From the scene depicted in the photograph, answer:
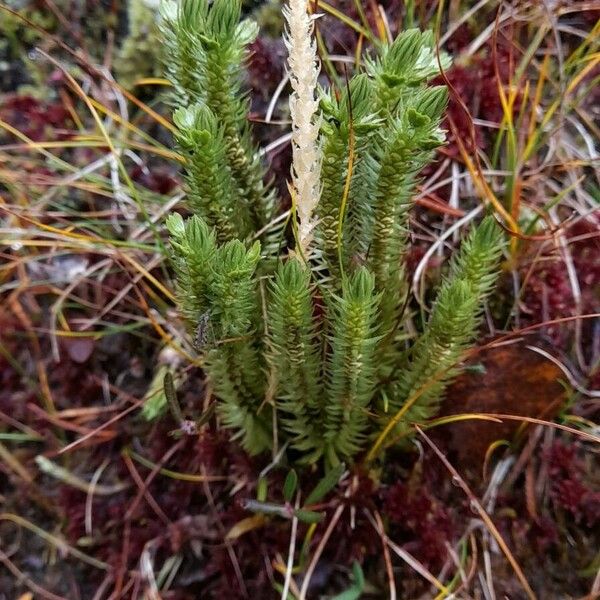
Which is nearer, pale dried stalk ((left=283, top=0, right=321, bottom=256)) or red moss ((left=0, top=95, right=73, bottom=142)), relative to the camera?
pale dried stalk ((left=283, top=0, right=321, bottom=256))

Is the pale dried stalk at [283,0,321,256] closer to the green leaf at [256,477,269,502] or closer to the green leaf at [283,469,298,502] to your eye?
the green leaf at [283,469,298,502]

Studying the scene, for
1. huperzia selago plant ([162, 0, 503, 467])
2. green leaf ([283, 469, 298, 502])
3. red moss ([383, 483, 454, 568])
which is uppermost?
huperzia selago plant ([162, 0, 503, 467])

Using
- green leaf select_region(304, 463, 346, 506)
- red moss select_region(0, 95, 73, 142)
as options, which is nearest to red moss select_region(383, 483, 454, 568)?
green leaf select_region(304, 463, 346, 506)

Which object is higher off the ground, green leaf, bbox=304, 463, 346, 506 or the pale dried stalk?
the pale dried stalk

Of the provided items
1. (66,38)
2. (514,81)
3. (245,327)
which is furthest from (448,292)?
(66,38)

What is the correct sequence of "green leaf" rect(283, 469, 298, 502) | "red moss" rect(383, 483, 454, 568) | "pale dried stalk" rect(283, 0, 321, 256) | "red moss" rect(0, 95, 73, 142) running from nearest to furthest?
"pale dried stalk" rect(283, 0, 321, 256) → "green leaf" rect(283, 469, 298, 502) → "red moss" rect(383, 483, 454, 568) → "red moss" rect(0, 95, 73, 142)

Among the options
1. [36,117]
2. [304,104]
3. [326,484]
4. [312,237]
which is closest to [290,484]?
[326,484]

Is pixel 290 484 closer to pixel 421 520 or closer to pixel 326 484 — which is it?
pixel 326 484

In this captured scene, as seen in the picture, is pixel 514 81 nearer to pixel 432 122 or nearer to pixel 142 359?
pixel 432 122
